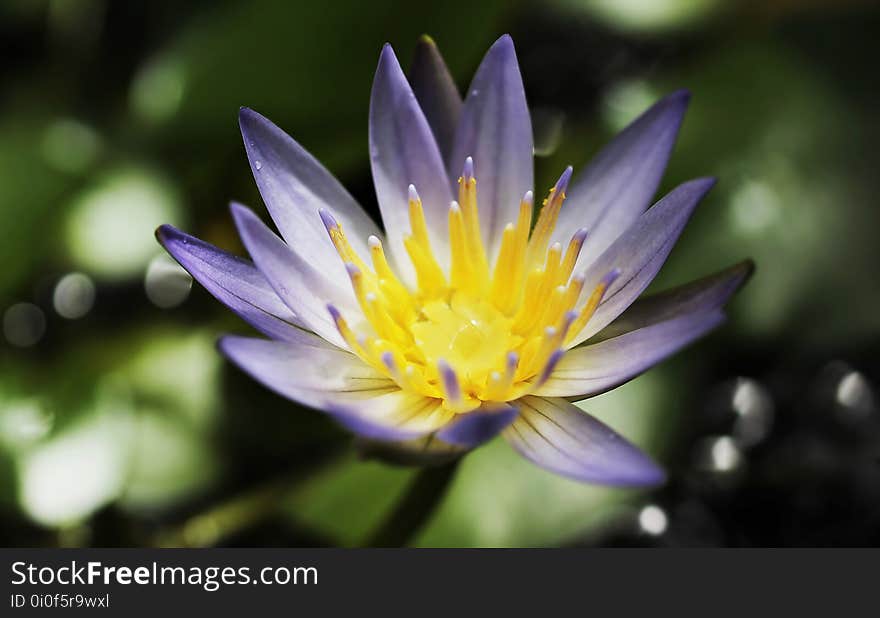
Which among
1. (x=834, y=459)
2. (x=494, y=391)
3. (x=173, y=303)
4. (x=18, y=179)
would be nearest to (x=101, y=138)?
(x=18, y=179)

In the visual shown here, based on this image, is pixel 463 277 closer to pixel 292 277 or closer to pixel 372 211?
pixel 292 277

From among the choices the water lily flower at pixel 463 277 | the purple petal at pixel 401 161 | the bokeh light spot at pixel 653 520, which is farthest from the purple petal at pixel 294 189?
the bokeh light spot at pixel 653 520

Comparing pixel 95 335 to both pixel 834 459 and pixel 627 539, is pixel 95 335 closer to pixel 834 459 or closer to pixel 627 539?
pixel 627 539

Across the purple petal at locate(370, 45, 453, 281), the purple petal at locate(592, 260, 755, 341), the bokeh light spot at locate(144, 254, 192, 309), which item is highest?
the bokeh light spot at locate(144, 254, 192, 309)

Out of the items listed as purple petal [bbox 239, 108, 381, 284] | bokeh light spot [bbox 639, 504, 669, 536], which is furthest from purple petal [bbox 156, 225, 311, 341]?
bokeh light spot [bbox 639, 504, 669, 536]

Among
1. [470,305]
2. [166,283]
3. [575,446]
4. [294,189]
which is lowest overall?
[575,446]

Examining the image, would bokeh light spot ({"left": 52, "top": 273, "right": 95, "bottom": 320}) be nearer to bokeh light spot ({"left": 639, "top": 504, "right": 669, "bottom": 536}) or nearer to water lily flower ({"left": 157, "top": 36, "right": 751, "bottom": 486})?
water lily flower ({"left": 157, "top": 36, "right": 751, "bottom": 486})

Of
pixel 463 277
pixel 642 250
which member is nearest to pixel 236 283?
pixel 463 277
